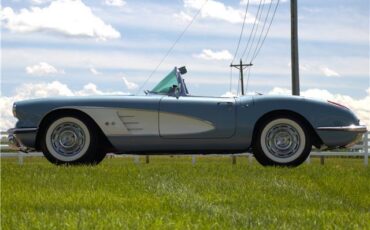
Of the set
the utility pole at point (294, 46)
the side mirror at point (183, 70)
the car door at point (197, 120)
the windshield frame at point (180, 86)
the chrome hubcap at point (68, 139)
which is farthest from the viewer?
the utility pole at point (294, 46)

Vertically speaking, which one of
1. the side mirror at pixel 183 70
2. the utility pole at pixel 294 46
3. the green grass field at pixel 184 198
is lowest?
the green grass field at pixel 184 198

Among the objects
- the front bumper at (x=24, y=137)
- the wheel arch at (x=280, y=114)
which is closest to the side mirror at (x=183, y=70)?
the wheel arch at (x=280, y=114)

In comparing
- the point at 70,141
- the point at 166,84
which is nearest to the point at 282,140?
the point at 166,84

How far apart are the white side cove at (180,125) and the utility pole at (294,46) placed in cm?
1262

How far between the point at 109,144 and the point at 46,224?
4659 millimetres

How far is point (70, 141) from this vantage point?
870 cm

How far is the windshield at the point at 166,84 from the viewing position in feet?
30.3

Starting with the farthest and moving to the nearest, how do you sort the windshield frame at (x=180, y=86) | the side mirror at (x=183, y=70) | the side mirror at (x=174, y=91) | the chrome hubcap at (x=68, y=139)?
1. the side mirror at (x=183, y=70)
2. the windshield frame at (x=180, y=86)
3. the side mirror at (x=174, y=91)
4. the chrome hubcap at (x=68, y=139)

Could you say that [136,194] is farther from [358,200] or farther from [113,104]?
[113,104]

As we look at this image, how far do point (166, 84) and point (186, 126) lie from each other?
101 centimetres

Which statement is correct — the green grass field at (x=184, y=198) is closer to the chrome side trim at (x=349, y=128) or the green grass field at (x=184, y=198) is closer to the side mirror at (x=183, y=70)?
the chrome side trim at (x=349, y=128)

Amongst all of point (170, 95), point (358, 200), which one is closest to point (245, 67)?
point (170, 95)

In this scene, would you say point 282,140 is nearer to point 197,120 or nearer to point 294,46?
point 197,120

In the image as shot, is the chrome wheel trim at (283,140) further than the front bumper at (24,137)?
No
